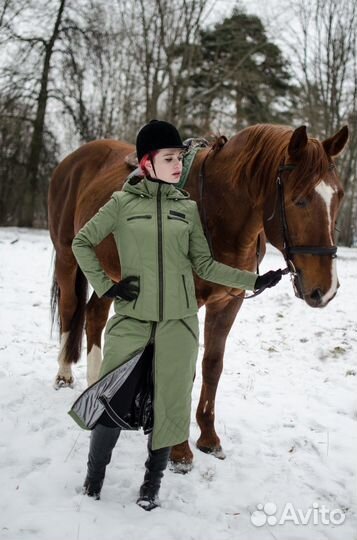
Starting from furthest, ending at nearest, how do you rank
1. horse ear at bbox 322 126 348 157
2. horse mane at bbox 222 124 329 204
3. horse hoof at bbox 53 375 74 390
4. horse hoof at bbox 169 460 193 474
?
horse hoof at bbox 53 375 74 390 → horse hoof at bbox 169 460 193 474 → horse ear at bbox 322 126 348 157 → horse mane at bbox 222 124 329 204

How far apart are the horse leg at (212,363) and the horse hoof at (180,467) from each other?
0.86 ft

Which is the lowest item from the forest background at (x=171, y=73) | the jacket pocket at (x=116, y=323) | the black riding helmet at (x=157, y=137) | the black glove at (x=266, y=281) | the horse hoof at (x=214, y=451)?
the horse hoof at (x=214, y=451)

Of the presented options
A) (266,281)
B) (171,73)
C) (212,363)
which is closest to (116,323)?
(266,281)

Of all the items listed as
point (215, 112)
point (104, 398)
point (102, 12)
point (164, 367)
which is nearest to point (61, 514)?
point (104, 398)

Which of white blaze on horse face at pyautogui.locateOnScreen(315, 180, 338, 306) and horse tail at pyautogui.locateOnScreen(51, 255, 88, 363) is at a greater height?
white blaze on horse face at pyautogui.locateOnScreen(315, 180, 338, 306)

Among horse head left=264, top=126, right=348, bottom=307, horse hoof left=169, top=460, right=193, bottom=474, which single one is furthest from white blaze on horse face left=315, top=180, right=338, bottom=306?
horse hoof left=169, top=460, right=193, bottom=474

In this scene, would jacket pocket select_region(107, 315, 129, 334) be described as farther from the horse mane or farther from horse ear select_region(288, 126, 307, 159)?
horse ear select_region(288, 126, 307, 159)

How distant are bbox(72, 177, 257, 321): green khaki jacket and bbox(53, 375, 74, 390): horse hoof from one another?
1911 mm

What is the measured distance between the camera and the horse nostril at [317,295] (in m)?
1.92

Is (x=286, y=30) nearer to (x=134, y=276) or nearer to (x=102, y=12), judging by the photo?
(x=102, y=12)

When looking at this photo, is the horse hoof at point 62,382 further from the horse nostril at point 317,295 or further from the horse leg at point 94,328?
the horse nostril at point 317,295

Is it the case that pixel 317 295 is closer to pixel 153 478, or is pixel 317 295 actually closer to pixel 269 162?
pixel 269 162

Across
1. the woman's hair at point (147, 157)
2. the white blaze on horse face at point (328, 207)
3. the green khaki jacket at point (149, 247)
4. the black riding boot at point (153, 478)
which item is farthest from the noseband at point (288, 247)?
the black riding boot at point (153, 478)
